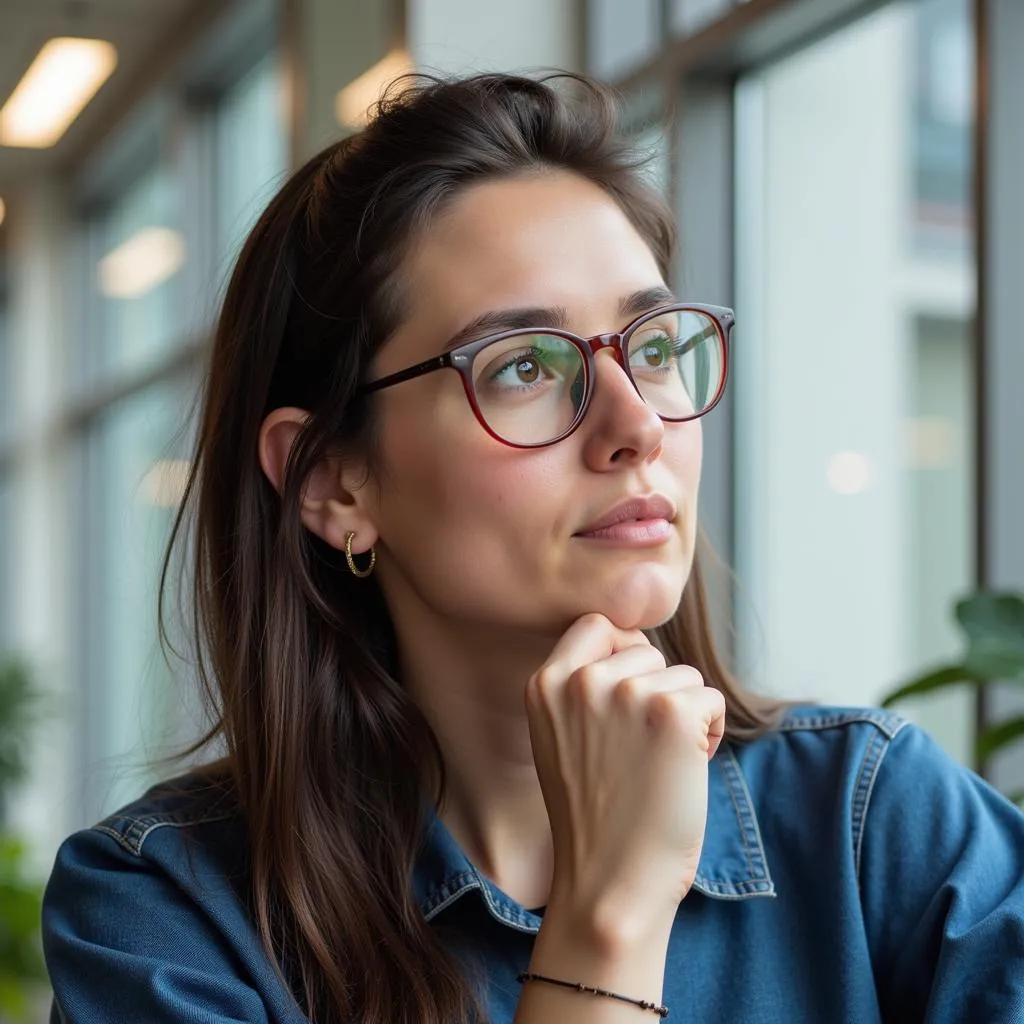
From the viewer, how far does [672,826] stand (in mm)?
1173

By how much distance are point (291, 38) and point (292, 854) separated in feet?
11.9

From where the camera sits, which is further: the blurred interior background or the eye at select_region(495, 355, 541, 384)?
the blurred interior background

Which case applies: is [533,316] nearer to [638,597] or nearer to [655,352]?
[655,352]

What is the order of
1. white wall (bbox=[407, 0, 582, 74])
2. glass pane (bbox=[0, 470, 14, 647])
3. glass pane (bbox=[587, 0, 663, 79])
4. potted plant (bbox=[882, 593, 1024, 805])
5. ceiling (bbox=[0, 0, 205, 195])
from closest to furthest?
potted plant (bbox=[882, 593, 1024, 805])
glass pane (bbox=[587, 0, 663, 79])
white wall (bbox=[407, 0, 582, 74])
ceiling (bbox=[0, 0, 205, 195])
glass pane (bbox=[0, 470, 14, 647])

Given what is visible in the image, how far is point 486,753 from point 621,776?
29 cm

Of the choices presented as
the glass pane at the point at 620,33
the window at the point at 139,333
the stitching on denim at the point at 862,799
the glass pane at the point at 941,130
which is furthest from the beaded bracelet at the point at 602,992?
the window at the point at 139,333

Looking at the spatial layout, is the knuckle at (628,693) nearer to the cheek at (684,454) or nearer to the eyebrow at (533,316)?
the cheek at (684,454)

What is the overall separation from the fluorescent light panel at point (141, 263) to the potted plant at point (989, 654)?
517 cm

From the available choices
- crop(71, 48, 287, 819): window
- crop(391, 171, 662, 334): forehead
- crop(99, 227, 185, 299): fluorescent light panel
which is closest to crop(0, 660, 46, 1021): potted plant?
crop(71, 48, 287, 819): window

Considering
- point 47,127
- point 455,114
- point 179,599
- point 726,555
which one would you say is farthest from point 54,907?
point 47,127

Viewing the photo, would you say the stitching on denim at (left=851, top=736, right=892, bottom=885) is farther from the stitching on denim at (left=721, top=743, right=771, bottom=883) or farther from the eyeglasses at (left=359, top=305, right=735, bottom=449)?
the eyeglasses at (left=359, top=305, right=735, bottom=449)

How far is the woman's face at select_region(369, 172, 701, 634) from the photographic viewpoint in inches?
50.5

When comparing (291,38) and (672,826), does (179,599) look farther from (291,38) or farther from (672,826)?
(291,38)

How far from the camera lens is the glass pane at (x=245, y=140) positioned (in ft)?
17.9
